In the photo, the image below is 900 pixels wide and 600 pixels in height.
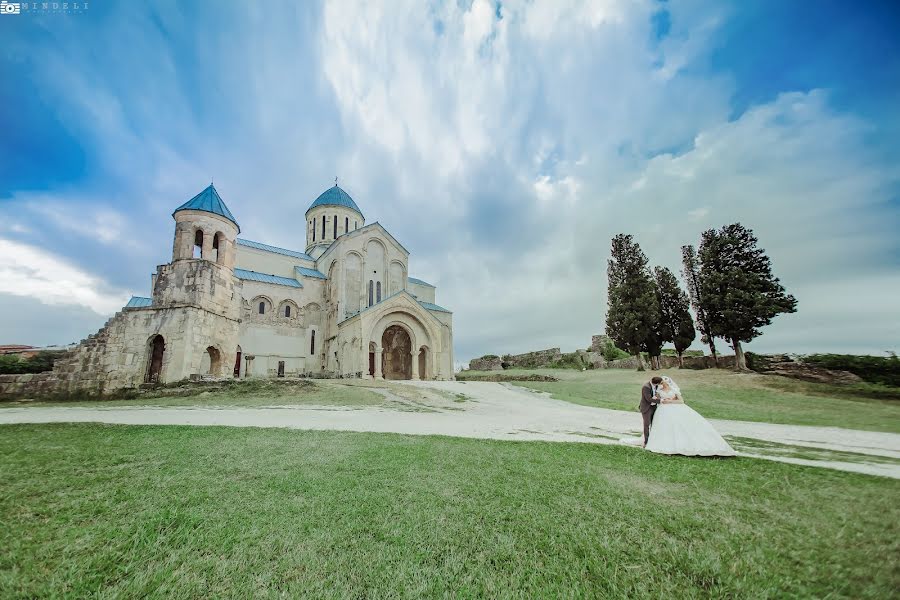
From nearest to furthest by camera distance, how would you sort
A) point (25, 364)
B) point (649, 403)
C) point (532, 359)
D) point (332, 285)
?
point (649, 403) < point (25, 364) < point (332, 285) < point (532, 359)

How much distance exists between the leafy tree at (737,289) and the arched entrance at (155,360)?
97.1 feet

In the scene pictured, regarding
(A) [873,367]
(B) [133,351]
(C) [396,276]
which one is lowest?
(A) [873,367]

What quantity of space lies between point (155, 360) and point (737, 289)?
31.2 metres

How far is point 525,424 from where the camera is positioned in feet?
29.5

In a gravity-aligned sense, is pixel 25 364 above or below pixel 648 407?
above

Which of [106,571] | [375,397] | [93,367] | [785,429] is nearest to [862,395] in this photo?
[785,429]

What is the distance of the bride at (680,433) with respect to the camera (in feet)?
17.1

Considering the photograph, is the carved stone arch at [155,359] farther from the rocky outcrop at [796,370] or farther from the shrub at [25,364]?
the rocky outcrop at [796,370]

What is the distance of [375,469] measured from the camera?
13.3ft

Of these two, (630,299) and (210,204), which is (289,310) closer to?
(210,204)

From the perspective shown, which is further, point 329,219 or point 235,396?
point 329,219

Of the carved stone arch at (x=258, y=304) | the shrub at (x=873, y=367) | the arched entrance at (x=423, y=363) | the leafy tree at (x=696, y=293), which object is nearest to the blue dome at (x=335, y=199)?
the carved stone arch at (x=258, y=304)

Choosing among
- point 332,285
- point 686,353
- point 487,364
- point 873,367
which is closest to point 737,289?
point 686,353

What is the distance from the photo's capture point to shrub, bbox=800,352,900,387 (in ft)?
17.3
